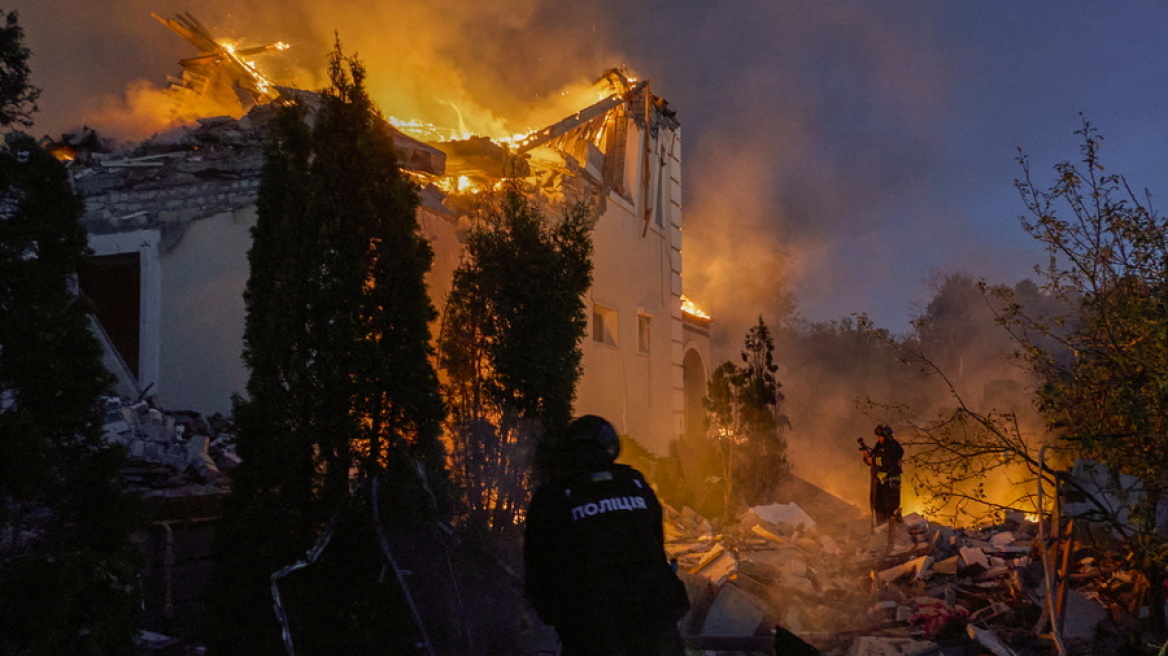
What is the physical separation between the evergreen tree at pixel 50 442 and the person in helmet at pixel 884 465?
30.2ft

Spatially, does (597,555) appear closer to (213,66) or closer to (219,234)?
(219,234)

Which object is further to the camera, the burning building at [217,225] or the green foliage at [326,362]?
the burning building at [217,225]

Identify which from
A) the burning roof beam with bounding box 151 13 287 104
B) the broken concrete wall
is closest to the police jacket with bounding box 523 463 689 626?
the broken concrete wall

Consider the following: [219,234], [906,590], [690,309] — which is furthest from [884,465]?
[219,234]

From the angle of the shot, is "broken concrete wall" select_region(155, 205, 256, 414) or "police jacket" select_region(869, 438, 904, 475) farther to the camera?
"police jacket" select_region(869, 438, 904, 475)

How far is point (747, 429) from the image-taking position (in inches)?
607

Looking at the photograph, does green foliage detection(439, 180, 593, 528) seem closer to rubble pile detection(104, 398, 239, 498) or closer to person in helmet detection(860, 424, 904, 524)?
rubble pile detection(104, 398, 239, 498)

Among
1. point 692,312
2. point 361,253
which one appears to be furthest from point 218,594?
point 692,312

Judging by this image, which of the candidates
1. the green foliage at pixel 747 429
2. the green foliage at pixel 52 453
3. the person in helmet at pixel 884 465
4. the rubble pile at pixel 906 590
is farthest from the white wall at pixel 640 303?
the green foliage at pixel 52 453

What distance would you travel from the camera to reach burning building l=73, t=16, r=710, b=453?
26.6 feet

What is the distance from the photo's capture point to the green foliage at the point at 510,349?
7242 millimetres

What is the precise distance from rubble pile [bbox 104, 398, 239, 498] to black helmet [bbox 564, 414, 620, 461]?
3.82 metres

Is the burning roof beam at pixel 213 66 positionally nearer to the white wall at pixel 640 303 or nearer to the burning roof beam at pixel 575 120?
the burning roof beam at pixel 575 120

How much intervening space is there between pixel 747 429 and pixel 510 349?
9.25 meters
